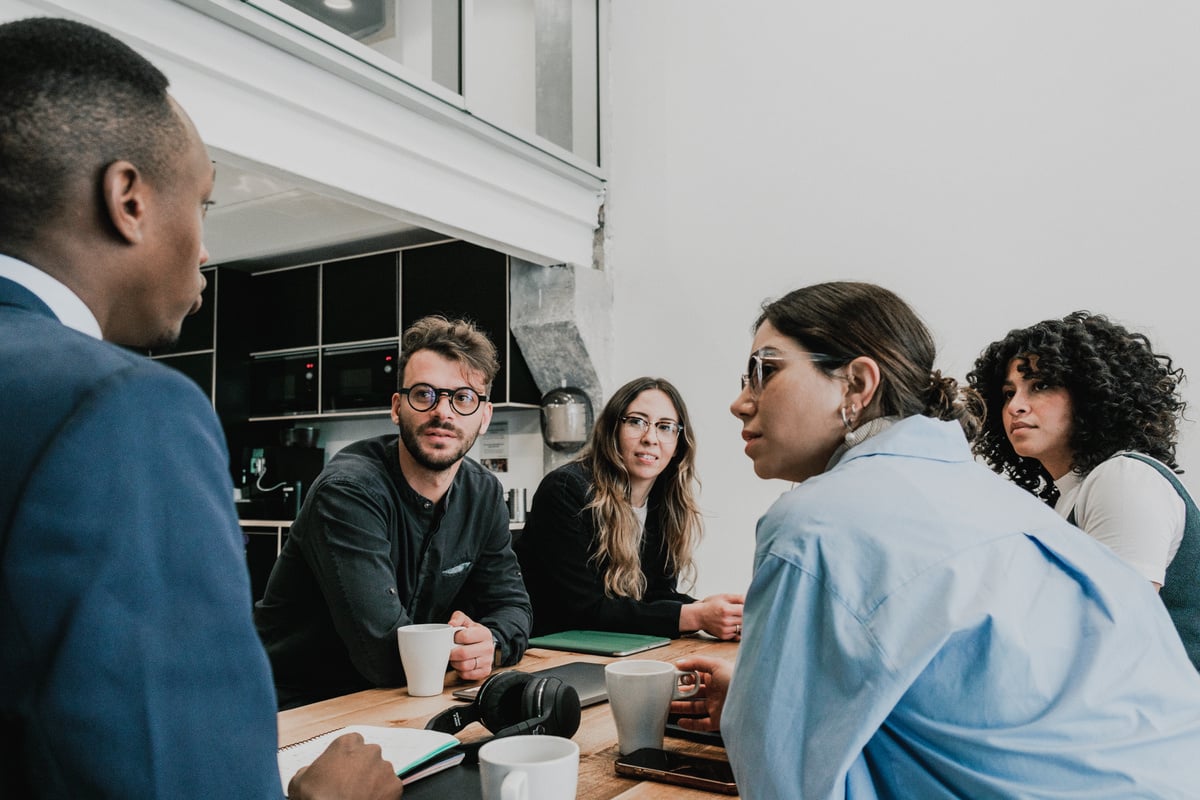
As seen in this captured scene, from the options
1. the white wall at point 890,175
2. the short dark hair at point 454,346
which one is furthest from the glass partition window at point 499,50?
the short dark hair at point 454,346

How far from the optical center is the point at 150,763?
56 centimetres

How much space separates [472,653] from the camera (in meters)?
1.54

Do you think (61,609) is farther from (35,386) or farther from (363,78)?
(363,78)

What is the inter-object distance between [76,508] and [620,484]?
6.65 ft

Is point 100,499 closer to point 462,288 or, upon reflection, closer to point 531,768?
point 531,768

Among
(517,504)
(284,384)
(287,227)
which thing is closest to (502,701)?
(517,504)

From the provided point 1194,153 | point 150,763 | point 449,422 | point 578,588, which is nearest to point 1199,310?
point 1194,153

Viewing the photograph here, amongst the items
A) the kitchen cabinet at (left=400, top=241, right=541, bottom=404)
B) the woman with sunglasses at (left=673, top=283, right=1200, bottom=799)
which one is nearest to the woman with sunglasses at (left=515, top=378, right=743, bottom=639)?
the woman with sunglasses at (left=673, top=283, right=1200, bottom=799)

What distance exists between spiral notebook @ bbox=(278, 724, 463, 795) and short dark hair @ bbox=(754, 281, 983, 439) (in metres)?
0.70

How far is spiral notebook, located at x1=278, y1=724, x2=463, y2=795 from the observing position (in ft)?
3.22

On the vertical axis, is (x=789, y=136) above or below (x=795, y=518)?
above

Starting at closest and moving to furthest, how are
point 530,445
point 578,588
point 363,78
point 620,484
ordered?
point 578,588
point 620,484
point 363,78
point 530,445

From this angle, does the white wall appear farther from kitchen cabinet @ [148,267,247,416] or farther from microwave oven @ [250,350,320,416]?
kitchen cabinet @ [148,267,247,416]

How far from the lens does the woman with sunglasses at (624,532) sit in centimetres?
208
